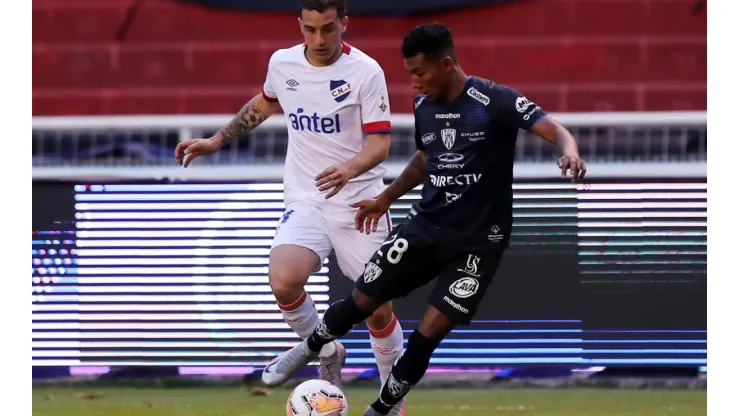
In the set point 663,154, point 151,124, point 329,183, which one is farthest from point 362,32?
point 329,183

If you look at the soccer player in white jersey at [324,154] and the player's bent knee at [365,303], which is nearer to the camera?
the player's bent knee at [365,303]

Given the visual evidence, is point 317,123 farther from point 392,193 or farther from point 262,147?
point 262,147

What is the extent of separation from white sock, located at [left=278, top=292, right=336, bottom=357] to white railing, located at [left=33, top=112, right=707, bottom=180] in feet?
4.72

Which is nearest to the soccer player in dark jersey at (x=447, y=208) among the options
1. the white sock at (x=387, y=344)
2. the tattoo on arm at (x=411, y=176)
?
the tattoo on arm at (x=411, y=176)

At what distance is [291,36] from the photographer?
10203 mm

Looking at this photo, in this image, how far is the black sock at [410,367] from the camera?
19.9ft

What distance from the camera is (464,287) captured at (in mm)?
6082

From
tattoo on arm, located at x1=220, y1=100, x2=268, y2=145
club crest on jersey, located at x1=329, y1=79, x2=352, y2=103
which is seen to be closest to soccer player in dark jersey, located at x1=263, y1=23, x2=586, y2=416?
club crest on jersey, located at x1=329, y1=79, x2=352, y2=103

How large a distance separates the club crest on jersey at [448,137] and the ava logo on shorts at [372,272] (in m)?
0.61

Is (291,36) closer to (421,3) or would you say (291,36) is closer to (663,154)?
(421,3)

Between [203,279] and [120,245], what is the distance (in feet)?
1.67

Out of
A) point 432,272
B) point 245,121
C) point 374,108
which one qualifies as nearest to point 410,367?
point 432,272

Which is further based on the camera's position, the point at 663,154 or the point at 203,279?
the point at 663,154

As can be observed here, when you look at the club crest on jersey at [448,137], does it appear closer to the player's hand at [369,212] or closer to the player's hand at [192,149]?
the player's hand at [369,212]
